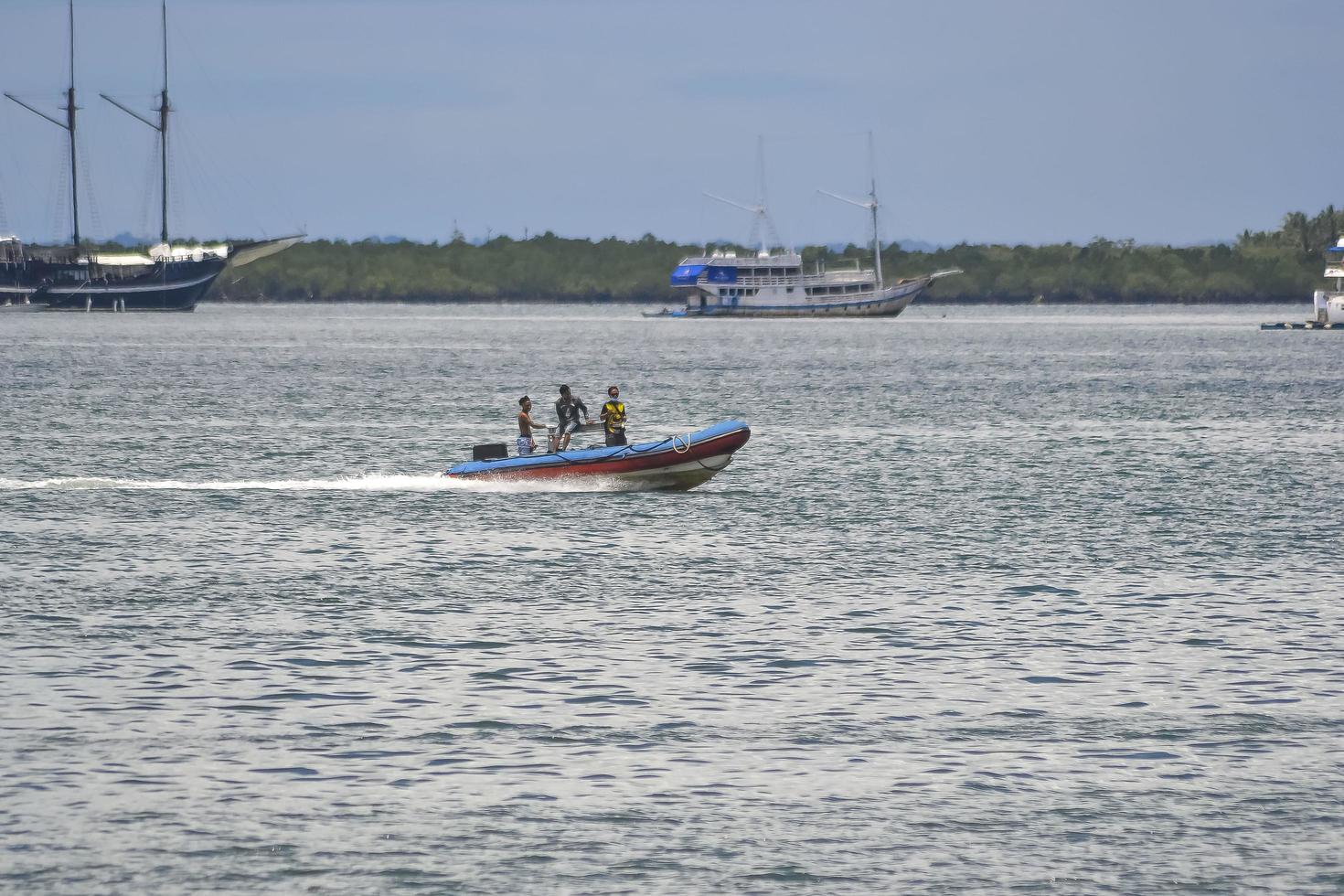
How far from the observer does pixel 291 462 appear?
4812cm

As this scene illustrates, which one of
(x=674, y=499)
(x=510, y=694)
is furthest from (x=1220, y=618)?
→ (x=674, y=499)

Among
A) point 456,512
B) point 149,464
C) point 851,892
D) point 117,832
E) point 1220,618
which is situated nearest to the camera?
point 851,892

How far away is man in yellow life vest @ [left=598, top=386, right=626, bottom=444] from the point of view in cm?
3772

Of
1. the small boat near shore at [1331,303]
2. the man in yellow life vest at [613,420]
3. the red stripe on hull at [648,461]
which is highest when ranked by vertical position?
the small boat near shore at [1331,303]

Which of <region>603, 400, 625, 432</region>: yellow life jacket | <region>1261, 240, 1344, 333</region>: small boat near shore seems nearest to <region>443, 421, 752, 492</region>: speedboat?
<region>603, 400, 625, 432</region>: yellow life jacket

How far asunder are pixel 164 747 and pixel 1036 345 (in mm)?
134232

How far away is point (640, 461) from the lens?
38156 millimetres

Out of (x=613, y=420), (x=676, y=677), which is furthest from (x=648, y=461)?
(x=676, y=677)

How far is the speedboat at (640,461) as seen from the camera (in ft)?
124

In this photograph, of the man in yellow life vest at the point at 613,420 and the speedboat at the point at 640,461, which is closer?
the man in yellow life vest at the point at 613,420

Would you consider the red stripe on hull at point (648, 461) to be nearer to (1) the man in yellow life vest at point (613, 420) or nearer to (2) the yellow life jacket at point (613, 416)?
(1) the man in yellow life vest at point (613, 420)

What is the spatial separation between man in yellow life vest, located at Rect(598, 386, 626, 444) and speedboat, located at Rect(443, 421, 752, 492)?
1.14 feet

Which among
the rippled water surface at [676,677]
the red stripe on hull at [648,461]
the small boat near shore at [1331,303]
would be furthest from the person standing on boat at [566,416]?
the small boat near shore at [1331,303]

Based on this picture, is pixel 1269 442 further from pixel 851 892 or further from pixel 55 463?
pixel 851 892
